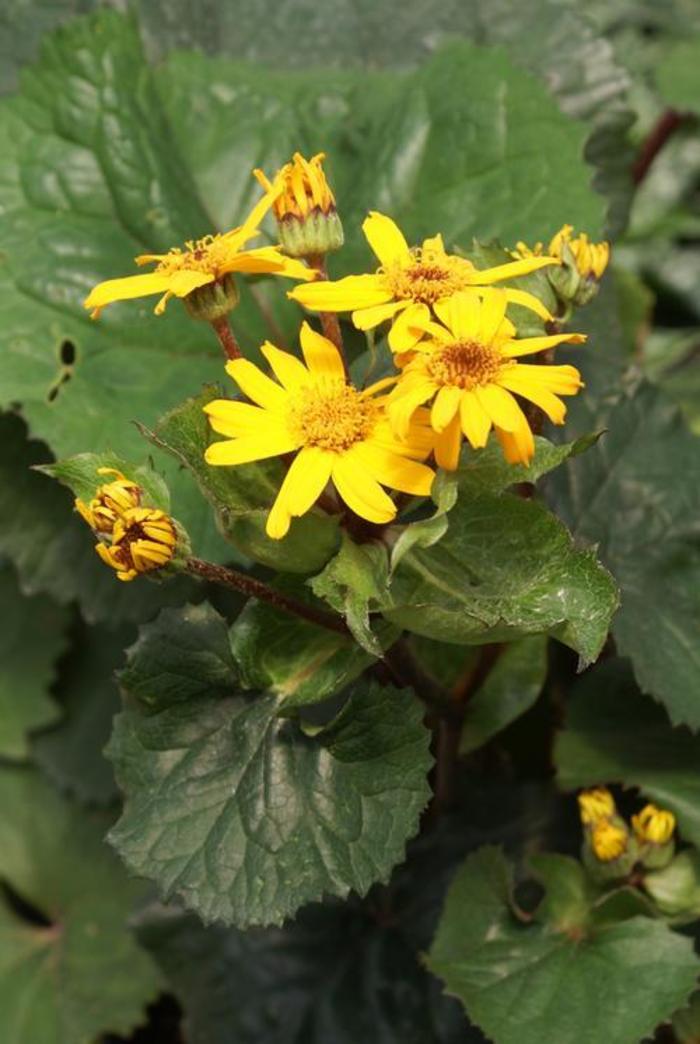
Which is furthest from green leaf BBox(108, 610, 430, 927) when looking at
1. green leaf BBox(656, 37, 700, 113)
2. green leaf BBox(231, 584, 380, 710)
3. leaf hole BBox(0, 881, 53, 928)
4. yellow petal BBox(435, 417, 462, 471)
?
green leaf BBox(656, 37, 700, 113)

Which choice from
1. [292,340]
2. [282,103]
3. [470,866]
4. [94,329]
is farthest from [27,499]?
[470,866]

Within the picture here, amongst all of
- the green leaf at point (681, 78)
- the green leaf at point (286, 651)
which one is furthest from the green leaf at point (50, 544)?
the green leaf at point (681, 78)

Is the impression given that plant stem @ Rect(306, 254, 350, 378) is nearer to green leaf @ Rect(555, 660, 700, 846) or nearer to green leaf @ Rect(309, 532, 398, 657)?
green leaf @ Rect(309, 532, 398, 657)

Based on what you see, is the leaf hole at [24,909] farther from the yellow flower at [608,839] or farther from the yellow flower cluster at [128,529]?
the yellow flower cluster at [128,529]

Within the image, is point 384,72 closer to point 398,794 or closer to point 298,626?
point 298,626

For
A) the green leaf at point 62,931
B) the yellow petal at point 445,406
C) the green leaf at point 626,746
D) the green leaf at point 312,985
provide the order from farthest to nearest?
1. the green leaf at point 62,931
2. the green leaf at point 312,985
3. the green leaf at point 626,746
4. the yellow petal at point 445,406

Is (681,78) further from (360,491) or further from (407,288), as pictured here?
(360,491)
